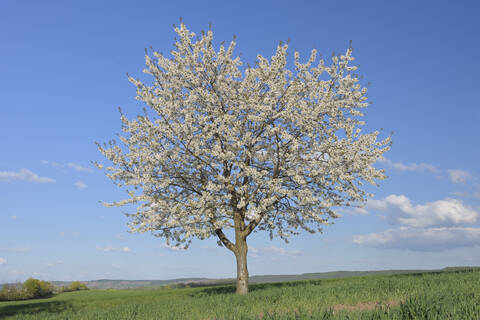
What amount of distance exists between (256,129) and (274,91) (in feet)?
7.36

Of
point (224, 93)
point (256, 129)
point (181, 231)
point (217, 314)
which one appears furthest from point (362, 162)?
point (217, 314)

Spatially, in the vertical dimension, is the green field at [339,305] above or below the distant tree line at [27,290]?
above

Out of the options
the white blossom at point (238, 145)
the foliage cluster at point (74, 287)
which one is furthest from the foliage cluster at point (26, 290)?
the white blossom at point (238, 145)

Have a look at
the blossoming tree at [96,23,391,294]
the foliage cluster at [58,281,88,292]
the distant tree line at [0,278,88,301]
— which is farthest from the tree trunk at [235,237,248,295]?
the foliage cluster at [58,281,88,292]

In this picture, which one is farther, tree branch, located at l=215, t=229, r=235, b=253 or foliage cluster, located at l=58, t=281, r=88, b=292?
foliage cluster, located at l=58, t=281, r=88, b=292

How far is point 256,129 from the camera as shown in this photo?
69.5 ft

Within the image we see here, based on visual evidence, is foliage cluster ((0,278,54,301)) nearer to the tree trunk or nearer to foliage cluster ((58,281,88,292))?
foliage cluster ((58,281,88,292))

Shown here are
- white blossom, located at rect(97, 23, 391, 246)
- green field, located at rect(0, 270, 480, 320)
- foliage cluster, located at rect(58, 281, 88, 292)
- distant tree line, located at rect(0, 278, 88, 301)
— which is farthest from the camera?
foliage cluster, located at rect(58, 281, 88, 292)

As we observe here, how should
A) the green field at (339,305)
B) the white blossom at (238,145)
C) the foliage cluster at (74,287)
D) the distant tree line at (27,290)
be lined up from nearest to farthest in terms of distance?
the green field at (339,305) → the white blossom at (238,145) → the distant tree line at (27,290) → the foliage cluster at (74,287)

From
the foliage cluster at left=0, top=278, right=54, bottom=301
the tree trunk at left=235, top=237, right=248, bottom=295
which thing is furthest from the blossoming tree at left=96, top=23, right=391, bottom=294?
the foliage cluster at left=0, top=278, right=54, bottom=301

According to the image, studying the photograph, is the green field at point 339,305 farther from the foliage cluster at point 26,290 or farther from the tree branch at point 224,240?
the foliage cluster at point 26,290

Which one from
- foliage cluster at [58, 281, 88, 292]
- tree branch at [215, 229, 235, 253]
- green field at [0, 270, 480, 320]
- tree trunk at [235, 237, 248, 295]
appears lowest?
foliage cluster at [58, 281, 88, 292]

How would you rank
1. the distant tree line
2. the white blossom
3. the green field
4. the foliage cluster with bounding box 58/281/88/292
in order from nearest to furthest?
the green field → the white blossom → the distant tree line → the foliage cluster with bounding box 58/281/88/292

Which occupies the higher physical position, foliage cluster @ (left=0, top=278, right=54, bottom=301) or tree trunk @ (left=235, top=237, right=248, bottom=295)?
tree trunk @ (left=235, top=237, right=248, bottom=295)
